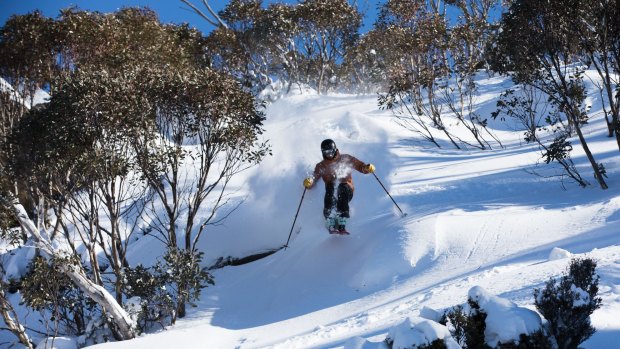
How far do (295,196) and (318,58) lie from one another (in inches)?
706

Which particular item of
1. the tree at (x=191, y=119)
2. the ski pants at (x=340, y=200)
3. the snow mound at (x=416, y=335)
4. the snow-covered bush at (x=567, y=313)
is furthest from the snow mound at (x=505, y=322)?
the tree at (x=191, y=119)

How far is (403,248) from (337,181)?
2114 millimetres

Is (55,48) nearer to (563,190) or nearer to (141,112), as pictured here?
(141,112)

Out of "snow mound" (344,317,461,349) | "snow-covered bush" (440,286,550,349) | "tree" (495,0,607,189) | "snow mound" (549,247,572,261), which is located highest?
"tree" (495,0,607,189)

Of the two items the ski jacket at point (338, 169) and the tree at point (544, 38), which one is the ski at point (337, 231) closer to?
the ski jacket at point (338, 169)

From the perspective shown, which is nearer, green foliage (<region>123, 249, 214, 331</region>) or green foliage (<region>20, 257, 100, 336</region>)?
green foliage (<region>20, 257, 100, 336</region>)

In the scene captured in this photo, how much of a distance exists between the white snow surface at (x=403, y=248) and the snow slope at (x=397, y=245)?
0.03m

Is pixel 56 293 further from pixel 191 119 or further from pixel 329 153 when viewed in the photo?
pixel 329 153

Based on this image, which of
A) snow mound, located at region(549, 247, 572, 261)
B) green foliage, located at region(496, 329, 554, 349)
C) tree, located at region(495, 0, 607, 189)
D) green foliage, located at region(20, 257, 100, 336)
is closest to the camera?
green foliage, located at region(496, 329, 554, 349)

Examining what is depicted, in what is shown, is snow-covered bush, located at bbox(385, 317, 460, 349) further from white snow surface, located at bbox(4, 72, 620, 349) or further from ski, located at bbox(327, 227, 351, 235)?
ski, located at bbox(327, 227, 351, 235)

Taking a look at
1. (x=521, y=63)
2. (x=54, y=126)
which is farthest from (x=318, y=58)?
(x=54, y=126)

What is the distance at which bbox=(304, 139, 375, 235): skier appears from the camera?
1020cm

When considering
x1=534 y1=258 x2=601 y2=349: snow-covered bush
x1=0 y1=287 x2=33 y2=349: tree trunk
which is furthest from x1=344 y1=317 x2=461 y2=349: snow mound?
x1=0 y1=287 x2=33 y2=349: tree trunk

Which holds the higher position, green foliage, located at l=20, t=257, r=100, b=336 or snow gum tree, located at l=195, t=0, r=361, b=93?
snow gum tree, located at l=195, t=0, r=361, b=93
